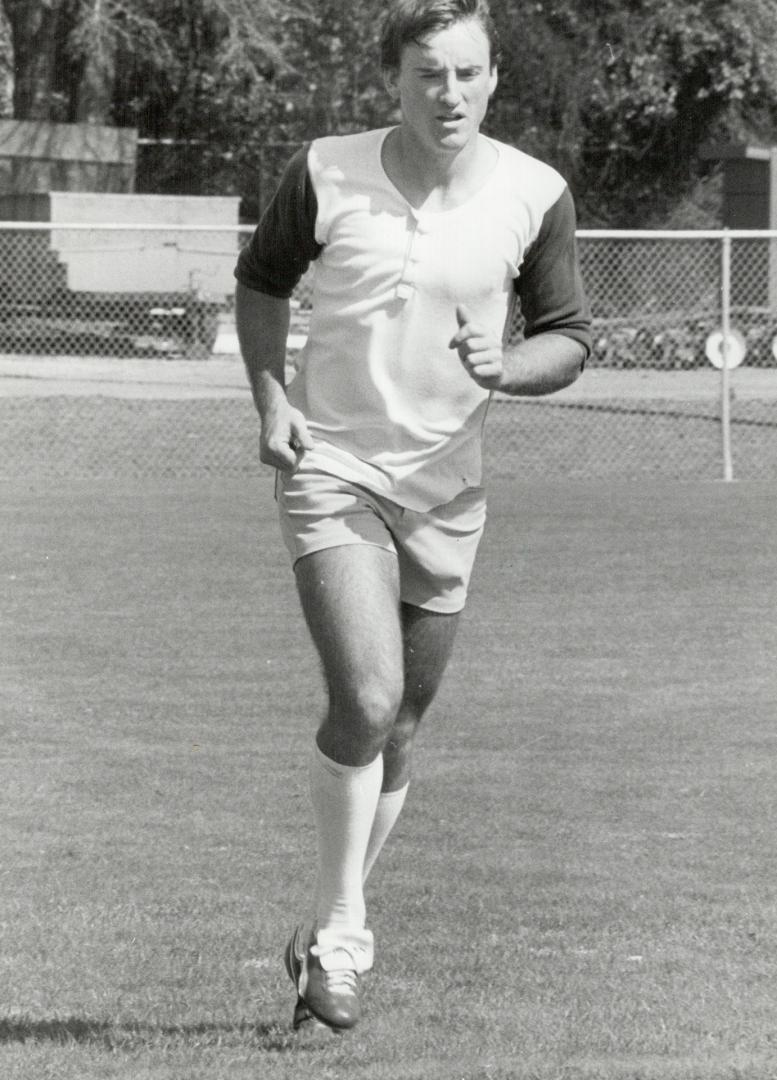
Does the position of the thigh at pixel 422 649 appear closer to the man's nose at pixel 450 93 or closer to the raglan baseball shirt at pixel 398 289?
the raglan baseball shirt at pixel 398 289

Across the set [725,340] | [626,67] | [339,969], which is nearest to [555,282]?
[339,969]

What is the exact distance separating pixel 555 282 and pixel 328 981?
1.46 m

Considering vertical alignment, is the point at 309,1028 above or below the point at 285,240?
below

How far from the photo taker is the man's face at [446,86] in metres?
3.88

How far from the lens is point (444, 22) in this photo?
12.8ft

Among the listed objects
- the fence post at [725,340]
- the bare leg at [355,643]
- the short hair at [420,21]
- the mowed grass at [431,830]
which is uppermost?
the short hair at [420,21]

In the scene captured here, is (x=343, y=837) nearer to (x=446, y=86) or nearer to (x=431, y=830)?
(x=446, y=86)

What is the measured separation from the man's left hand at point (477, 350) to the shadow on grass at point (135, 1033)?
1.35 m

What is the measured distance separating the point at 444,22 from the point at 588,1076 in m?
2.00

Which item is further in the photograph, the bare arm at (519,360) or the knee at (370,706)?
the knee at (370,706)

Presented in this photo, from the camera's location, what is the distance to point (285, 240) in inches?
159

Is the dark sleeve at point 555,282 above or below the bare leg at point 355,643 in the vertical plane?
above

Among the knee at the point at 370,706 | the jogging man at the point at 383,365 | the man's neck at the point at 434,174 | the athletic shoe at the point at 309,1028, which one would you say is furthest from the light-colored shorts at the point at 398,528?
the athletic shoe at the point at 309,1028

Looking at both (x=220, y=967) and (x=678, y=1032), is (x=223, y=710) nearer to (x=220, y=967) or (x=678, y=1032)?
(x=220, y=967)
